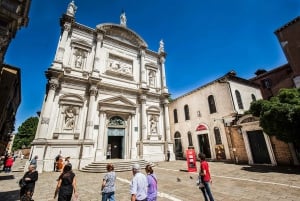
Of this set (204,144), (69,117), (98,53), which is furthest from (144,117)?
(98,53)

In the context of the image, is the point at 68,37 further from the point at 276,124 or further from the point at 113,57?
the point at 276,124

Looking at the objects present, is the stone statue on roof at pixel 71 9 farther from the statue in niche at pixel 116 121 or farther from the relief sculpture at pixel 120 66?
the statue in niche at pixel 116 121

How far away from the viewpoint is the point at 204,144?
17.8 metres

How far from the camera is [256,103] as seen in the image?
10609 mm

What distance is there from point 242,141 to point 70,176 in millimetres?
14785

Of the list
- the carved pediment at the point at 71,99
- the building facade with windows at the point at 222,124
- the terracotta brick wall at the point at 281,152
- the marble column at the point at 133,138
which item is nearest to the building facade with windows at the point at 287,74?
the terracotta brick wall at the point at 281,152

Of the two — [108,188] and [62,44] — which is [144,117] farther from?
[108,188]

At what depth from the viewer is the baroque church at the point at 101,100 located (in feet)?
44.0

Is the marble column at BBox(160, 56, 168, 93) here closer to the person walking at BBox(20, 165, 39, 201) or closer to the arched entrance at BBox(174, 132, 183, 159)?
the arched entrance at BBox(174, 132, 183, 159)

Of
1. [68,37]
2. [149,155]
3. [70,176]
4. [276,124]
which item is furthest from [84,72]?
[276,124]

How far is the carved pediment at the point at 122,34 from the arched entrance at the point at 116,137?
35.6 ft

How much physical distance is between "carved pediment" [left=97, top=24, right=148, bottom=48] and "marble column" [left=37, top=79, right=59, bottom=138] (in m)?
8.80

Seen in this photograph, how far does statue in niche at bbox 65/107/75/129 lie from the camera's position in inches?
551

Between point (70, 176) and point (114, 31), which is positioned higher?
point (114, 31)
